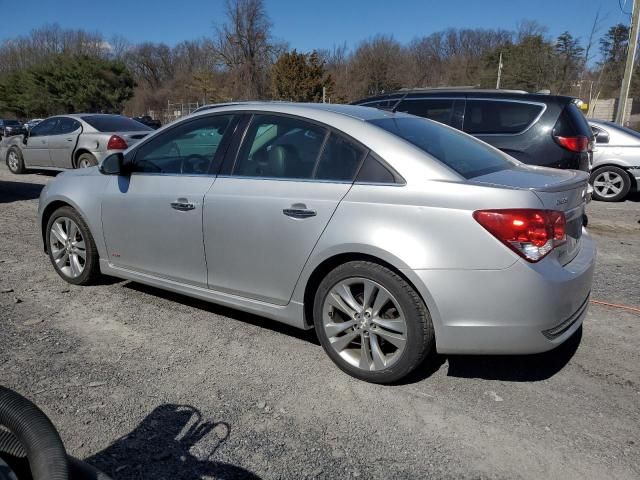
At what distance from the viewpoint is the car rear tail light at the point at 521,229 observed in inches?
108

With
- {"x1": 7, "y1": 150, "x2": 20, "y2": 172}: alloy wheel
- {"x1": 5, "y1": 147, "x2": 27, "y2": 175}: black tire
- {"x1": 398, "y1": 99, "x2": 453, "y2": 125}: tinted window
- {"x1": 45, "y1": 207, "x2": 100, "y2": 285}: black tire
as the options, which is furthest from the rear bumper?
{"x1": 7, "y1": 150, "x2": 20, "y2": 172}: alloy wheel

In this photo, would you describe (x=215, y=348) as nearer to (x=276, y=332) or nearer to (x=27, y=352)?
(x=276, y=332)

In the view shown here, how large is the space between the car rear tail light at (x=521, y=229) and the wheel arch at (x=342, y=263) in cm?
47

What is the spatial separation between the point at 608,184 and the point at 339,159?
321 inches

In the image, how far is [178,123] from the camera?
4129mm

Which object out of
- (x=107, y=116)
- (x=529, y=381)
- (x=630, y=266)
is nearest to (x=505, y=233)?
(x=529, y=381)

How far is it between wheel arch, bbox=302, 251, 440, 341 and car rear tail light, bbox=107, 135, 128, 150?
335 inches

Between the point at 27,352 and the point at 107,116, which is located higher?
the point at 107,116

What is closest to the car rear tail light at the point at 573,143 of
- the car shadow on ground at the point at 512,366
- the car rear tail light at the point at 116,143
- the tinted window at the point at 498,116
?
the tinted window at the point at 498,116

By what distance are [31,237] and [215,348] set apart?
4.22 metres

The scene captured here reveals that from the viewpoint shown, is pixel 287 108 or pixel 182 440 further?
pixel 287 108

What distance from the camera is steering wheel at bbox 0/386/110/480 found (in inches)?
62.2

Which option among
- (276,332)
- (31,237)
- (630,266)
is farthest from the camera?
(31,237)

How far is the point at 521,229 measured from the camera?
2734 millimetres
